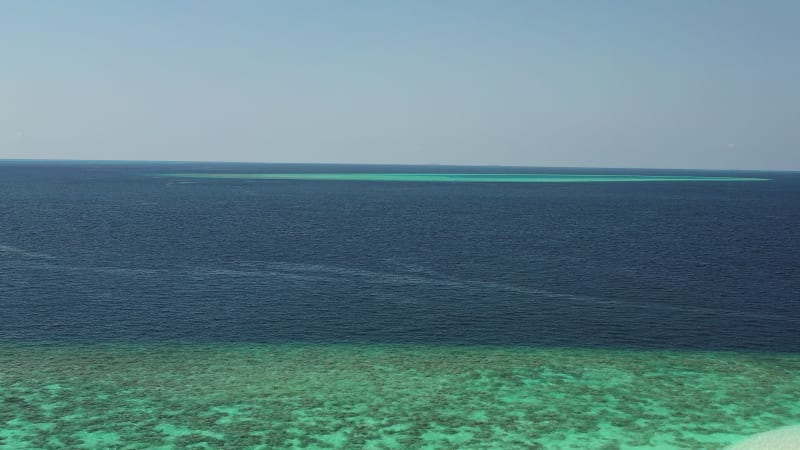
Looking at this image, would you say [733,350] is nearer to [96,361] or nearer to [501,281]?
[501,281]

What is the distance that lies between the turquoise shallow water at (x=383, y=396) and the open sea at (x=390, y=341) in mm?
159

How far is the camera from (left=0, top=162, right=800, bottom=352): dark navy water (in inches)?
2124

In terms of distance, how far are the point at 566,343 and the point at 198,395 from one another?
27.9 meters

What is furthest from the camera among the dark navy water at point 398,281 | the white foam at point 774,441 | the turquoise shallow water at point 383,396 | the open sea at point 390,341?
the dark navy water at point 398,281

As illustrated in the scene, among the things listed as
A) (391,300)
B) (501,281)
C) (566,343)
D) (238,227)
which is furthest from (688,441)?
(238,227)

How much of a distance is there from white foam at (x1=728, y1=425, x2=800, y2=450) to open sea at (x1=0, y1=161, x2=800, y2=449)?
1.44 metres

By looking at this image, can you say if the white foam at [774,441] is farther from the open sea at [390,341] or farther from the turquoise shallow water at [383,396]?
the open sea at [390,341]

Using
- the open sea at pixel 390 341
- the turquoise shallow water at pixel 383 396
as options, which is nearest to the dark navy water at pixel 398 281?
the open sea at pixel 390 341

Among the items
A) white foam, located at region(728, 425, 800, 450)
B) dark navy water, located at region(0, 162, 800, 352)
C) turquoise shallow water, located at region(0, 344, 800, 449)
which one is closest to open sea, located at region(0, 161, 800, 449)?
turquoise shallow water, located at region(0, 344, 800, 449)

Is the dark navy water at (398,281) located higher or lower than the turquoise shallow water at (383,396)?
higher

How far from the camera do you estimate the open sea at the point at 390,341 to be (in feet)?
114

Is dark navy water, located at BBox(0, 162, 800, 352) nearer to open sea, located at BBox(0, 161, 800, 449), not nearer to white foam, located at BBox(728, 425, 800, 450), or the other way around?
open sea, located at BBox(0, 161, 800, 449)

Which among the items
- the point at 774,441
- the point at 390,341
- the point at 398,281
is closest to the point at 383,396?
the point at 390,341

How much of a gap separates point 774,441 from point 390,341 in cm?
2738
